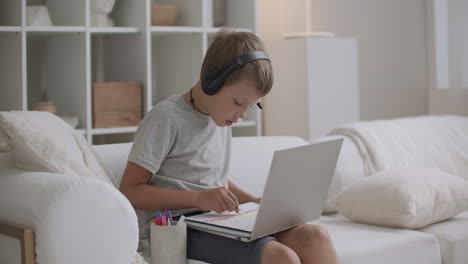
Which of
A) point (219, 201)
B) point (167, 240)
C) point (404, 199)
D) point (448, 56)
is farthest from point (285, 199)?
point (448, 56)

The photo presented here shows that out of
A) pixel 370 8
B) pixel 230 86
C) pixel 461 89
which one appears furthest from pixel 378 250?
pixel 370 8

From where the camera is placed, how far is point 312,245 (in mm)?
1798

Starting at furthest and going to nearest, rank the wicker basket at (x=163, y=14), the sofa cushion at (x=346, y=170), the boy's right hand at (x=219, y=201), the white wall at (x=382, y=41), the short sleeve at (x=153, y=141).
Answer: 1. the white wall at (x=382, y=41)
2. the wicker basket at (x=163, y=14)
3. the sofa cushion at (x=346, y=170)
4. the short sleeve at (x=153, y=141)
5. the boy's right hand at (x=219, y=201)

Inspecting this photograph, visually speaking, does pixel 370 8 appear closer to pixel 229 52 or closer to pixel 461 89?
pixel 461 89

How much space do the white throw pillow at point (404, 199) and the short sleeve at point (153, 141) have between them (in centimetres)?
80

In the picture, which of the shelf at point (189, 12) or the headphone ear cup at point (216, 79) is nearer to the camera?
the headphone ear cup at point (216, 79)

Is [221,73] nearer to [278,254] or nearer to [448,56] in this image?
[278,254]

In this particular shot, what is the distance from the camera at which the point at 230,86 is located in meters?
1.88

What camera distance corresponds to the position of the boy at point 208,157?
70.4 inches

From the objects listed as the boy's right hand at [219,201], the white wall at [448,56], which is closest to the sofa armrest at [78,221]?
the boy's right hand at [219,201]

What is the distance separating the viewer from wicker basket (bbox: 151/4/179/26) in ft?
11.1

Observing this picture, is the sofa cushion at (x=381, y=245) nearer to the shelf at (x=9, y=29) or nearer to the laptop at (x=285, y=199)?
the laptop at (x=285, y=199)

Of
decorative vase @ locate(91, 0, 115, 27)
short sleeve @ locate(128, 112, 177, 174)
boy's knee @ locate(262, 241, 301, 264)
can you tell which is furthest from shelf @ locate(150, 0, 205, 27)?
boy's knee @ locate(262, 241, 301, 264)

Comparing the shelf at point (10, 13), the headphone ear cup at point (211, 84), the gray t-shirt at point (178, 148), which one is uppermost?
the shelf at point (10, 13)
